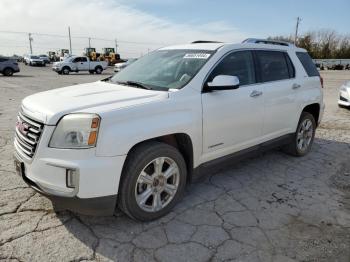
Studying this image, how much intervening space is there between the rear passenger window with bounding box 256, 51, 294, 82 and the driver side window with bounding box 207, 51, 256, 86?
0.73ft

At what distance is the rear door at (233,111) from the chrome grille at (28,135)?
1.67m

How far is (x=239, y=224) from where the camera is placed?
329 centimetres

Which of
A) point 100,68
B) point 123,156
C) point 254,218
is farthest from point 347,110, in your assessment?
point 100,68

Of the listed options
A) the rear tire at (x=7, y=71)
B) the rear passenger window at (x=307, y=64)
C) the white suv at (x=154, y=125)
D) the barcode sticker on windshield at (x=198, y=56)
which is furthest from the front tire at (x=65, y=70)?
the barcode sticker on windshield at (x=198, y=56)

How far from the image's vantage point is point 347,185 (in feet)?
14.4

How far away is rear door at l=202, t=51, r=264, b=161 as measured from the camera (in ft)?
11.7

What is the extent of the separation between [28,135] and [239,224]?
2.24 meters

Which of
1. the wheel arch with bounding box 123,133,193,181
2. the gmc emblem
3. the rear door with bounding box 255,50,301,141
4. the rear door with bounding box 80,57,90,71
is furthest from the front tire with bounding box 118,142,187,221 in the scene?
the rear door with bounding box 80,57,90,71

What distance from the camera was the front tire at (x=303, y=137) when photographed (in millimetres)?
5301

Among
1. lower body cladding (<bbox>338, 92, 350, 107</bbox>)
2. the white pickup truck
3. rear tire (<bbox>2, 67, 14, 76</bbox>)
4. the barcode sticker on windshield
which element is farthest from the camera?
the white pickup truck

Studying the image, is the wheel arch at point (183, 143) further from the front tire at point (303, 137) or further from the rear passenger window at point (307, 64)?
the rear passenger window at point (307, 64)

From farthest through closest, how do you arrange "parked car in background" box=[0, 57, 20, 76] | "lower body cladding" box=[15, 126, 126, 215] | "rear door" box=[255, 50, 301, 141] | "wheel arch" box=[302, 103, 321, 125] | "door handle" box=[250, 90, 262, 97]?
"parked car in background" box=[0, 57, 20, 76]
"wheel arch" box=[302, 103, 321, 125]
"rear door" box=[255, 50, 301, 141]
"door handle" box=[250, 90, 262, 97]
"lower body cladding" box=[15, 126, 126, 215]

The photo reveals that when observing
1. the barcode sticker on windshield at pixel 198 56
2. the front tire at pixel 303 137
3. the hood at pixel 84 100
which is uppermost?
the barcode sticker on windshield at pixel 198 56

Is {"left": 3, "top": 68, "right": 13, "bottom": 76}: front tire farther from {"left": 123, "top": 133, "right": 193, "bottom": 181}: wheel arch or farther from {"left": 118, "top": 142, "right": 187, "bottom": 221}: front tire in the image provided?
{"left": 118, "top": 142, "right": 187, "bottom": 221}: front tire
